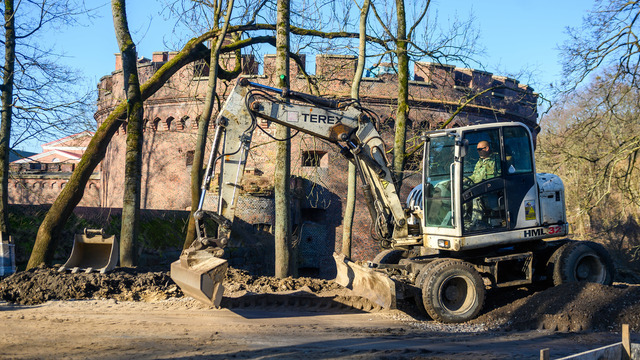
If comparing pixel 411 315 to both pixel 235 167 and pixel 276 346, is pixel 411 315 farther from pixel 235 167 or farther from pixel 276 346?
pixel 235 167

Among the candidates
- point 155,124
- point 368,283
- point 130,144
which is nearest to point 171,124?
point 155,124

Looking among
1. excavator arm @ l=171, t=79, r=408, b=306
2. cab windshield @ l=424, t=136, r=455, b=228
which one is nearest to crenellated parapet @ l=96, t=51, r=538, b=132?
excavator arm @ l=171, t=79, r=408, b=306

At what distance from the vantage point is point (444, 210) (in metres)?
8.25

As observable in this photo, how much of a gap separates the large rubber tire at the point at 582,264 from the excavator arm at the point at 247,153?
2.51 meters

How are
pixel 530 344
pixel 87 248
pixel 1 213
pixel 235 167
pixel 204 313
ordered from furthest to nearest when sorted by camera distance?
pixel 1 213
pixel 87 248
pixel 204 313
pixel 235 167
pixel 530 344

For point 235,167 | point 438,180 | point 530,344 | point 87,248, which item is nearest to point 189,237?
point 87,248

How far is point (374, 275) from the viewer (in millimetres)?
8055

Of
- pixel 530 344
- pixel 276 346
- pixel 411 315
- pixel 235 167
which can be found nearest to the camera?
pixel 276 346

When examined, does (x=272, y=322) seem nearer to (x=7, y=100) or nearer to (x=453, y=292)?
(x=453, y=292)

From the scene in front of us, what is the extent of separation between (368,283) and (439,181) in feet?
6.16

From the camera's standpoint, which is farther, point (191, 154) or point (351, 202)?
point (191, 154)

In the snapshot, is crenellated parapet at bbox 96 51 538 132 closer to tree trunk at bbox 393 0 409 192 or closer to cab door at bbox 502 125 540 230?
tree trunk at bbox 393 0 409 192

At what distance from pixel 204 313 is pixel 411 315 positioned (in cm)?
314

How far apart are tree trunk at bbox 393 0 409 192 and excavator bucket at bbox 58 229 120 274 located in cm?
620
